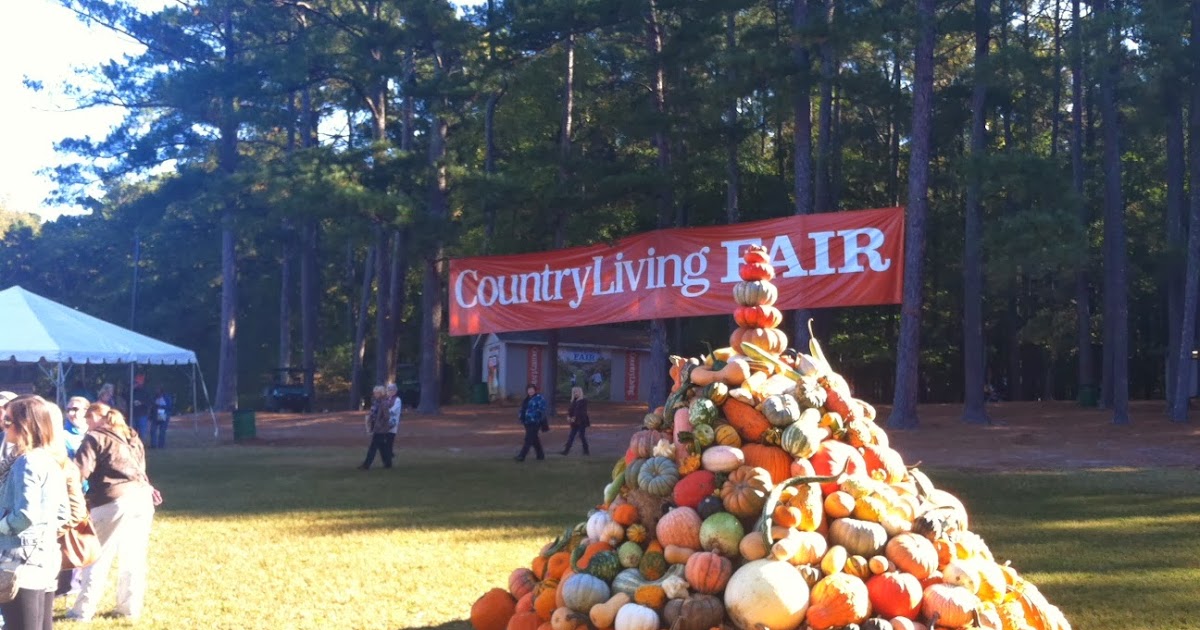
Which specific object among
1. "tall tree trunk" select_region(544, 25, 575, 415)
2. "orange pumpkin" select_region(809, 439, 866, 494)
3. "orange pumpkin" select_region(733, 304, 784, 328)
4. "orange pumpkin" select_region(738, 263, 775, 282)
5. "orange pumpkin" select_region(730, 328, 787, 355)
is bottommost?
"orange pumpkin" select_region(809, 439, 866, 494)

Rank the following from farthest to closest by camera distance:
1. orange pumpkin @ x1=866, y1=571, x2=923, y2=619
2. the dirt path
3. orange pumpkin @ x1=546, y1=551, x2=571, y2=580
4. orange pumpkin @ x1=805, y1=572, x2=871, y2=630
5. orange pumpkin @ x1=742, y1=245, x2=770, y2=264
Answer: the dirt path < orange pumpkin @ x1=742, y1=245, x2=770, y2=264 < orange pumpkin @ x1=546, y1=551, x2=571, y2=580 < orange pumpkin @ x1=866, y1=571, x2=923, y2=619 < orange pumpkin @ x1=805, y1=572, x2=871, y2=630

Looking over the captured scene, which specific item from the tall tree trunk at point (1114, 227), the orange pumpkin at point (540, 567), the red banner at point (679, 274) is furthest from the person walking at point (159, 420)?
the tall tree trunk at point (1114, 227)

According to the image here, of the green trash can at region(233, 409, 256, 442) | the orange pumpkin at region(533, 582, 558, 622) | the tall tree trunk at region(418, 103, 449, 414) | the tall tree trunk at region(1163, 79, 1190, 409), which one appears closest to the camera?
the orange pumpkin at region(533, 582, 558, 622)

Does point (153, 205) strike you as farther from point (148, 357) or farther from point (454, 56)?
point (148, 357)

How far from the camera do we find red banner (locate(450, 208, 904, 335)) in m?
22.7

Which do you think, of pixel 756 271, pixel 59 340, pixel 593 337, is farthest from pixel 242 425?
pixel 756 271

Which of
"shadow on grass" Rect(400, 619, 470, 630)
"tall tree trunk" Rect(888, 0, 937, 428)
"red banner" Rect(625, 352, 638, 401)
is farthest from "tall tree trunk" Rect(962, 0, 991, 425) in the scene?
"shadow on grass" Rect(400, 619, 470, 630)

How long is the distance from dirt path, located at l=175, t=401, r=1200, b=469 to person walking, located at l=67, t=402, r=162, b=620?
14443 mm

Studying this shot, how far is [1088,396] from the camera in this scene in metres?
37.9

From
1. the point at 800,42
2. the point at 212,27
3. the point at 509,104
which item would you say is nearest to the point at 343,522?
the point at 800,42

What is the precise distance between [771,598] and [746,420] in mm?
1153

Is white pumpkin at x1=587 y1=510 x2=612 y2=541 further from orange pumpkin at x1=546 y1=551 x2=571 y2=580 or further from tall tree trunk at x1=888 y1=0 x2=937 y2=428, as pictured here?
tall tree trunk at x1=888 y1=0 x2=937 y2=428

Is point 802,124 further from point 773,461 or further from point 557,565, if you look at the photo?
point 773,461

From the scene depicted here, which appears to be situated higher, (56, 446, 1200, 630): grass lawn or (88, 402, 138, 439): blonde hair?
(88, 402, 138, 439): blonde hair
